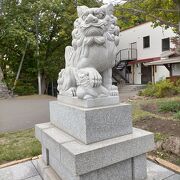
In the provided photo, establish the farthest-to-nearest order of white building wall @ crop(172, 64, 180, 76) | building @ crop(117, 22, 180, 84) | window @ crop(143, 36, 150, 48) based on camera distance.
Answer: window @ crop(143, 36, 150, 48) → building @ crop(117, 22, 180, 84) → white building wall @ crop(172, 64, 180, 76)

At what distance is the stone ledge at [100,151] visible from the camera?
235 cm

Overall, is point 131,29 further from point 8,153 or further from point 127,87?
point 8,153

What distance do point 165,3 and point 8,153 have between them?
28.9ft

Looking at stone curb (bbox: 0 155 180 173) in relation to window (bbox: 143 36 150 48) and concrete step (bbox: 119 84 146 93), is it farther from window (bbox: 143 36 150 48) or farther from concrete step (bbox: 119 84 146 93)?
window (bbox: 143 36 150 48)

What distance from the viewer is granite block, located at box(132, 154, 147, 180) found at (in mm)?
2865

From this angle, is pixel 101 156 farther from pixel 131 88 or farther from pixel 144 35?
pixel 144 35

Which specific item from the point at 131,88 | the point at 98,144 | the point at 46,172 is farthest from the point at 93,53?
the point at 131,88

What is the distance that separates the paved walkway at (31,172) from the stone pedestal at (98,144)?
0.36 m

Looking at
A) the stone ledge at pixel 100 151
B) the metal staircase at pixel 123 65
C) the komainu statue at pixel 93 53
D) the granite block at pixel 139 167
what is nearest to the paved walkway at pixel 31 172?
the granite block at pixel 139 167

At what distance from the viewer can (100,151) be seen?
248 centimetres

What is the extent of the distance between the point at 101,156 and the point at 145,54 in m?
19.8

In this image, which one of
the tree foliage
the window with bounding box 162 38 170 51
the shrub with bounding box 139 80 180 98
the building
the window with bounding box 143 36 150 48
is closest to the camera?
the shrub with bounding box 139 80 180 98

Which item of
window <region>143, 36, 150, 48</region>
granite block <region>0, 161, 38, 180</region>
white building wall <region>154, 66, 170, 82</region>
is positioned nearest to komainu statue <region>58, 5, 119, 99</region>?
granite block <region>0, 161, 38, 180</region>

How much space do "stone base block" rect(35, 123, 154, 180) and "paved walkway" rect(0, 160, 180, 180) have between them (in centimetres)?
37
